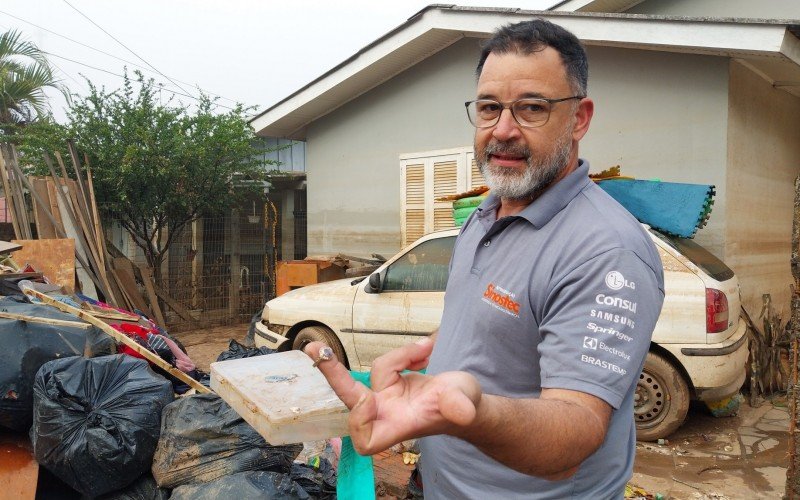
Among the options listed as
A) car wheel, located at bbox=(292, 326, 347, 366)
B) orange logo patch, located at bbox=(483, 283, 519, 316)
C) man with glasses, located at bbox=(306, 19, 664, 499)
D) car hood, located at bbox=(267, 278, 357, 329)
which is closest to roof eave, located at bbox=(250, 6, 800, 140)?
car hood, located at bbox=(267, 278, 357, 329)

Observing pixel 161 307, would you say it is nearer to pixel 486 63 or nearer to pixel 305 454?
pixel 305 454

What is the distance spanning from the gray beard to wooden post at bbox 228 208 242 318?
10.1m

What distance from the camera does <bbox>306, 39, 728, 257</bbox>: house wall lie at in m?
6.04

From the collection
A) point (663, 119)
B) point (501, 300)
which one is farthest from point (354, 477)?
point (663, 119)

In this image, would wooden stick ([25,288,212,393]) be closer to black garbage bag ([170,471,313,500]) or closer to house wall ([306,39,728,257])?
black garbage bag ([170,471,313,500])

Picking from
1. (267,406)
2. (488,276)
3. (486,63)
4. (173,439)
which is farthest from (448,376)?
(173,439)

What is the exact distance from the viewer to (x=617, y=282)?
107cm

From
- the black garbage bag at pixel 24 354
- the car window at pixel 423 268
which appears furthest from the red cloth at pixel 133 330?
the car window at pixel 423 268

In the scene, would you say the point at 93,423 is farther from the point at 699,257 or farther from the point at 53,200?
the point at 53,200

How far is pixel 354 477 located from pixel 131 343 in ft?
8.83

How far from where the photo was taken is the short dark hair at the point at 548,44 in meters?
1.33

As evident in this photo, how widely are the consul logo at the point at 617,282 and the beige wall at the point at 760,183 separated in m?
5.73

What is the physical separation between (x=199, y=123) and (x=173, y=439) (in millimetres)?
7555

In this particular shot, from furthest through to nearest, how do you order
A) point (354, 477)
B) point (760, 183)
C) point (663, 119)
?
point (760, 183) < point (663, 119) < point (354, 477)
